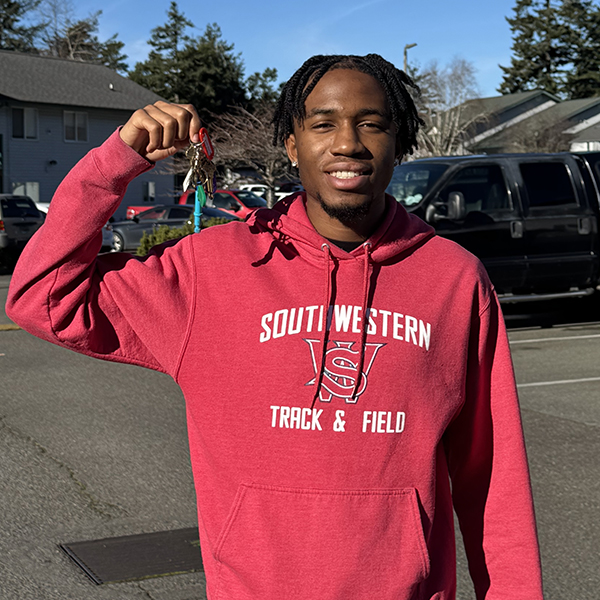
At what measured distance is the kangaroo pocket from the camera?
186 cm

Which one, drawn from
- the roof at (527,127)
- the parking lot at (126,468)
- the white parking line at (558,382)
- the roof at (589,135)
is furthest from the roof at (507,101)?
the parking lot at (126,468)

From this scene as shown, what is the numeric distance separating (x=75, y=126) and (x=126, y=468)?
1560 inches

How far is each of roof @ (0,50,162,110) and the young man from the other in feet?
135

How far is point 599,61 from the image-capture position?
84750 mm

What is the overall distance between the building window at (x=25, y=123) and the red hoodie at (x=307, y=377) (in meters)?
41.9

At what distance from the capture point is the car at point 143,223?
2584 centimetres

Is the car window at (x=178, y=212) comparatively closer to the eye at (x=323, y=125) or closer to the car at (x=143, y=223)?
the car at (x=143, y=223)

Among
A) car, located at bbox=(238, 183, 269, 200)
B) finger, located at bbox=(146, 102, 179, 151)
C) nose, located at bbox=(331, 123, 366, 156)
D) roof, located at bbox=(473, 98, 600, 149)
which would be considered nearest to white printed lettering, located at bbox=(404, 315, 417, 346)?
nose, located at bbox=(331, 123, 366, 156)

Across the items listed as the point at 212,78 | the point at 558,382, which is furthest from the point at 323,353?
the point at 212,78

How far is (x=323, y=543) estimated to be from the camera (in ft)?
6.11

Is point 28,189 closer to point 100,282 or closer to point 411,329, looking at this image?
point 100,282

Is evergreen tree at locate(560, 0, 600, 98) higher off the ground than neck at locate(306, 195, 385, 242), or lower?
higher

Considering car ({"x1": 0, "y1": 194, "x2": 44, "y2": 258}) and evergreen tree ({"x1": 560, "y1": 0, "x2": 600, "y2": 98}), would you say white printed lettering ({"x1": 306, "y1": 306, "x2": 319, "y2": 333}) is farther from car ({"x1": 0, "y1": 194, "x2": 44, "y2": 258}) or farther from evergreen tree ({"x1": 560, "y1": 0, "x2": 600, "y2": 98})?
evergreen tree ({"x1": 560, "y1": 0, "x2": 600, "y2": 98})

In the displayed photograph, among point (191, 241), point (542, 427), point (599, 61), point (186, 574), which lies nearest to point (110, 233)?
point (542, 427)
